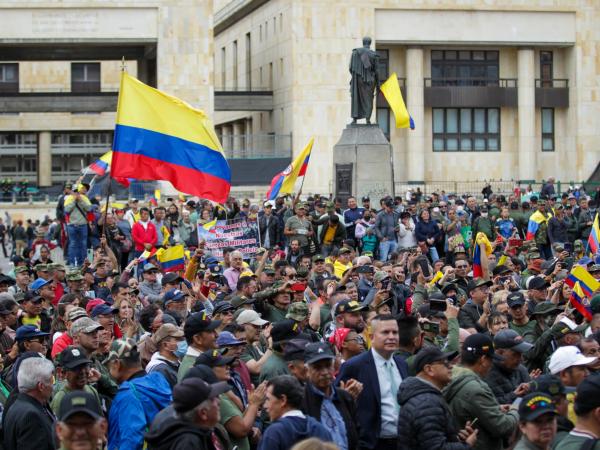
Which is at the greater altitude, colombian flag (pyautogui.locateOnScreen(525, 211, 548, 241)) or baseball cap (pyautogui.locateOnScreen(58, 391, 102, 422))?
colombian flag (pyautogui.locateOnScreen(525, 211, 548, 241))

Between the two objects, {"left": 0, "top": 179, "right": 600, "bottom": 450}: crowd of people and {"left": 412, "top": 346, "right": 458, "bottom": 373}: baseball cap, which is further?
{"left": 412, "top": 346, "right": 458, "bottom": 373}: baseball cap

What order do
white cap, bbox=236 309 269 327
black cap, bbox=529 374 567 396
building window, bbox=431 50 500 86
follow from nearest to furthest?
black cap, bbox=529 374 567 396
white cap, bbox=236 309 269 327
building window, bbox=431 50 500 86

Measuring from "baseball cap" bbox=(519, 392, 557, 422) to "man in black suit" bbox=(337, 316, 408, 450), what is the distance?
1811mm

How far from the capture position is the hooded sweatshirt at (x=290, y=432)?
25.0ft

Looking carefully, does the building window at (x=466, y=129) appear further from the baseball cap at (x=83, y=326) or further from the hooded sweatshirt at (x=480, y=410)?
the hooded sweatshirt at (x=480, y=410)

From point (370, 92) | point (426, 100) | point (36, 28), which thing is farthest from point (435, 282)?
point (426, 100)

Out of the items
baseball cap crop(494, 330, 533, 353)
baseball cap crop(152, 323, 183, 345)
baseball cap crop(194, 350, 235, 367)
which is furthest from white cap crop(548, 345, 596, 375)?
baseball cap crop(152, 323, 183, 345)

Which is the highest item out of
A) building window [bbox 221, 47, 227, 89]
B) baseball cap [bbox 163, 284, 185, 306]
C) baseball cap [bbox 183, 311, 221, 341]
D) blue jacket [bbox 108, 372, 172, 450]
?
building window [bbox 221, 47, 227, 89]

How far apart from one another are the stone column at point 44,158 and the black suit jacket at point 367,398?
64031mm

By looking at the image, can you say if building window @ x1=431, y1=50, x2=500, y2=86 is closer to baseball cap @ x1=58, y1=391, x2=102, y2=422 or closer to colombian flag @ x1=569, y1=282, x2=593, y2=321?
colombian flag @ x1=569, y1=282, x2=593, y2=321

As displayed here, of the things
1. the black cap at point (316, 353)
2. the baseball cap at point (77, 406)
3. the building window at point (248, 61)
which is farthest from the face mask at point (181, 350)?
the building window at point (248, 61)

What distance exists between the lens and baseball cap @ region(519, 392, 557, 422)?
7.52m

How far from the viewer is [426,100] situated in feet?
184

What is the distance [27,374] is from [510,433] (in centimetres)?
329
